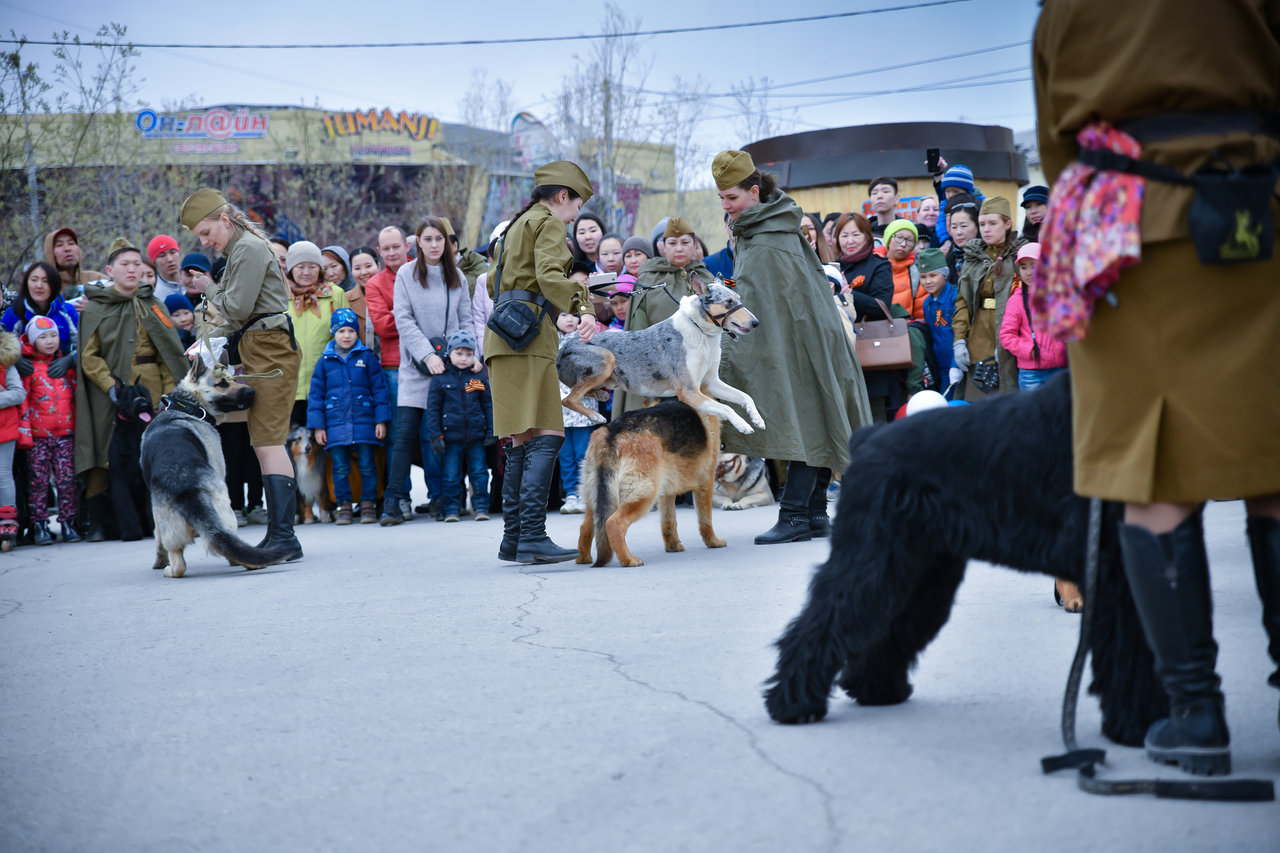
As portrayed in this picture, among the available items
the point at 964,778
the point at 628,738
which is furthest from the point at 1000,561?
the point at 628,738

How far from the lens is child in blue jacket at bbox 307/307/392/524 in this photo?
9836mm

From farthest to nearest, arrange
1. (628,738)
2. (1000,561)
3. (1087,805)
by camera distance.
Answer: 1. (628,738)
2. (1000,561)
3. (1087,805)

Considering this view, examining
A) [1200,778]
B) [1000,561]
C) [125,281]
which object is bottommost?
[1200,778]

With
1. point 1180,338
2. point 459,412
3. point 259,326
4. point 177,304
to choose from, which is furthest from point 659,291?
point 1180,338

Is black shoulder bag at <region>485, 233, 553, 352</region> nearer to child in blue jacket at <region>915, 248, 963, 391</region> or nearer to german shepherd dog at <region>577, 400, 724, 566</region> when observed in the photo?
german shepherd dog at <region>577, 400, 724, 566</region>

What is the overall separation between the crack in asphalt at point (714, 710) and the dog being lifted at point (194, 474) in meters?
2.45

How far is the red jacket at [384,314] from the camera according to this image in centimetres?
1012

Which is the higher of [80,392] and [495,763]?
[80,392]

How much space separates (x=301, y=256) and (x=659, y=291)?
3.56 m

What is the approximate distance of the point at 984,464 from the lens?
2.84 m

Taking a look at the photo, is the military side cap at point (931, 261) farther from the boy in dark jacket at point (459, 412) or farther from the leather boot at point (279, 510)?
the leather boot at point (279, 510)

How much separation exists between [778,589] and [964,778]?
274 cm

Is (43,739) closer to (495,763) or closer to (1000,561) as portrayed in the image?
(495,763)

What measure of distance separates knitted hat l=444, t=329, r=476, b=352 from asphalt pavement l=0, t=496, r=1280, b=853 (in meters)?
3.80
